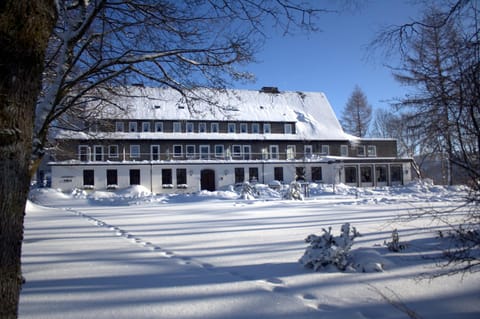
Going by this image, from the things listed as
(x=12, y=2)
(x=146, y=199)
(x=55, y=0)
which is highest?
(x=55, y=0)

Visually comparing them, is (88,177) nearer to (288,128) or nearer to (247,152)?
(247,152)

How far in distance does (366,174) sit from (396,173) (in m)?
3.48

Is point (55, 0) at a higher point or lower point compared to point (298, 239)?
higher

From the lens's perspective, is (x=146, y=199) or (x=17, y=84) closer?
(x=17, y=84)

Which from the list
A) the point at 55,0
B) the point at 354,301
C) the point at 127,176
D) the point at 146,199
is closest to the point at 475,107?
the point at 354,301

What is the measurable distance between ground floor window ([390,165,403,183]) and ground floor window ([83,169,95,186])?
32276 millimetres

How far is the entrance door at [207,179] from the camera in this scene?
35.4 meters

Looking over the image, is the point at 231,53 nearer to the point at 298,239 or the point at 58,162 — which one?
the point at 298,239

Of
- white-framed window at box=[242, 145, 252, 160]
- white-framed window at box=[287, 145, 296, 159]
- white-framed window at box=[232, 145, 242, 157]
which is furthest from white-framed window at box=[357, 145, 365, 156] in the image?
white-framed window at box=[232, 145, 242, 157]

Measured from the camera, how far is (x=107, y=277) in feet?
14.6

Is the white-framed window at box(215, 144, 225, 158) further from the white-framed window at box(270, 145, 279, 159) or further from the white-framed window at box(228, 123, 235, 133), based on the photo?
the white-framed window at box(270, 145, 279, 159)

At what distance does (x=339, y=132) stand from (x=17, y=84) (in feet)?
135

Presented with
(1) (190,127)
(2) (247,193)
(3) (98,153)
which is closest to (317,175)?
(1) (190,127)

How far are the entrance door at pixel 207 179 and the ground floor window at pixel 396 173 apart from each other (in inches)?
803
